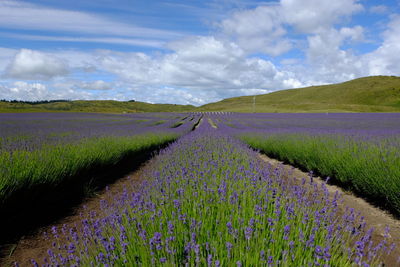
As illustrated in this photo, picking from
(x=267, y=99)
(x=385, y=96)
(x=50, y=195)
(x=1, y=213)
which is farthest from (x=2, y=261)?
(x=267, y=99)

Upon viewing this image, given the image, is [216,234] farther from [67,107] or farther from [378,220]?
[67,107]

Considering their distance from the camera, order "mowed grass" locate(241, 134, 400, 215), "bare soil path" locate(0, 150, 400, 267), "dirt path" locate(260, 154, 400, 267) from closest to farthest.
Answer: "bare soil path" locate(0, 150, 400, 267) < "dirt path" locate(260, 154, 400, 267) < "mowed grass" locate(241, 134, 400, 215)

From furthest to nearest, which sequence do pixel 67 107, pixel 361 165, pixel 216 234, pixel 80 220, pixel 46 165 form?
1. pixel 67 107
2. pixel 361 165
3. pixel 46 165
4. pixel 80 220
5. pixel 216 234

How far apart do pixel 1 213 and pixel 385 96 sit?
310 feet

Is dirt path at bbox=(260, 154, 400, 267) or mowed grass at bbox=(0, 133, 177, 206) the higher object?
mowed grass at bbox=(0, 133, 177, 206)

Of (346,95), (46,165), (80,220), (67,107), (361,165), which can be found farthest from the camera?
(67,107)

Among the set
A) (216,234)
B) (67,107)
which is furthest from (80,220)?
(67,107)

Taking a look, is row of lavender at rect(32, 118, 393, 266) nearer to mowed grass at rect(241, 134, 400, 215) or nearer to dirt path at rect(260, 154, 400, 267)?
dirt path at rect(260, 154, 400, 267)

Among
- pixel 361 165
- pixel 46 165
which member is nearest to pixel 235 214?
pixel 46 165

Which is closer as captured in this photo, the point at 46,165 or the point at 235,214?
the point at 235,214

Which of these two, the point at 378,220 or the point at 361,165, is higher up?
the point at 361,165

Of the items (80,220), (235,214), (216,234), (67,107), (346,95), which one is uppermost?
(346,95)

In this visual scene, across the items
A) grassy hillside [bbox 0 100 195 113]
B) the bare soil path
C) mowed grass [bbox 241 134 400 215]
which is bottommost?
the bare soil path

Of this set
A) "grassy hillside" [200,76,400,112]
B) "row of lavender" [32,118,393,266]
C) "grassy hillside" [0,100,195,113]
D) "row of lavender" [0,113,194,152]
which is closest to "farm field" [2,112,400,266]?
"row of lavender" [32,118,393,266]
